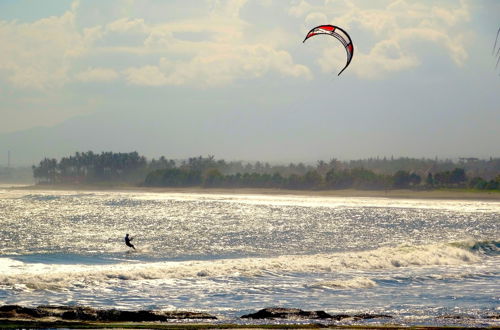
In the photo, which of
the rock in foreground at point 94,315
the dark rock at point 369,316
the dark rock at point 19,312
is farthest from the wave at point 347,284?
the dark rock at point 19,312

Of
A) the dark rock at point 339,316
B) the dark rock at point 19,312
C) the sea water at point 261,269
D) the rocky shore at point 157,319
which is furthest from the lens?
the sea water at point 261,269

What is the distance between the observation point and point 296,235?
41750 mm

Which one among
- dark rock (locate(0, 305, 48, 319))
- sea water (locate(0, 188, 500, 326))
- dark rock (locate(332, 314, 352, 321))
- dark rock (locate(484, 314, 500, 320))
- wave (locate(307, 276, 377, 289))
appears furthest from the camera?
wave (locate(307, 276, 377, 289))

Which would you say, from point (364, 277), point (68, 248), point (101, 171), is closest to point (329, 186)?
point (101, 171)

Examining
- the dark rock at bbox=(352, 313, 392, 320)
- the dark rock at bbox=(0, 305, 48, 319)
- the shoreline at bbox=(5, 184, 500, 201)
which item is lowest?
the dark rock at bbox=(352, 313, 392, 320)

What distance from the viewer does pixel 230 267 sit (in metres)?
26.3

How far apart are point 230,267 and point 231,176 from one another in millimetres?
108352

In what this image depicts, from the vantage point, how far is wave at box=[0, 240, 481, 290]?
2312 centimetres

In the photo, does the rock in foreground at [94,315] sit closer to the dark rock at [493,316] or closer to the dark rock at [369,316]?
the dark rock at [369,316]

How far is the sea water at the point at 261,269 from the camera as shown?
19.8 meters

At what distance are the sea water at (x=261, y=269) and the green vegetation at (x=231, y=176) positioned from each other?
212ft

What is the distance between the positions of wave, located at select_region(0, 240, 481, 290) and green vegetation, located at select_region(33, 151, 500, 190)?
78742mm

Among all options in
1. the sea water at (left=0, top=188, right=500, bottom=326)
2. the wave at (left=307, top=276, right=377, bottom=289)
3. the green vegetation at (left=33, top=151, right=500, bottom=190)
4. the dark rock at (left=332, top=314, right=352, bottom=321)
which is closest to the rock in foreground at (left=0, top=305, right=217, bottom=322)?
the sea water at (left=0, top=188, right=500, bottom=326)

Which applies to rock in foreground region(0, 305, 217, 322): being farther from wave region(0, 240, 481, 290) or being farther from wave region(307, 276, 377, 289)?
wave region(307, 276, 377, 289)
